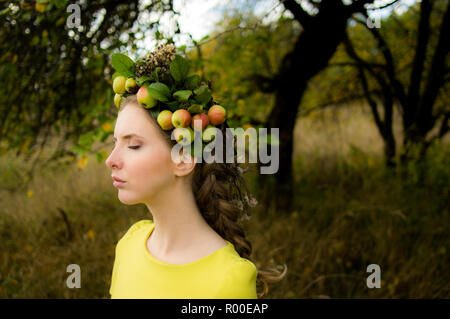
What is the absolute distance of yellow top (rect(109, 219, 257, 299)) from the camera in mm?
1125

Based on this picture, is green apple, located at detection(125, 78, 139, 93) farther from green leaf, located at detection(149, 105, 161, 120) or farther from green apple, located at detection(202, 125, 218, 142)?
green apple, located at detection(202, 125, 218, 142)

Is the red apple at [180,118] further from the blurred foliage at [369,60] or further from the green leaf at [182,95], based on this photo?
the blurred foliage at [369,60]

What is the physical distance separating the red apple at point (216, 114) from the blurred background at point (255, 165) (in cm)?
69

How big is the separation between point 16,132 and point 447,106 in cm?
517

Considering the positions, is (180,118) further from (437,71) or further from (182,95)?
(437,71)

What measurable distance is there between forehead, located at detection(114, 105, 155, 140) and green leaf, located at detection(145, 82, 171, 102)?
0.08 metres

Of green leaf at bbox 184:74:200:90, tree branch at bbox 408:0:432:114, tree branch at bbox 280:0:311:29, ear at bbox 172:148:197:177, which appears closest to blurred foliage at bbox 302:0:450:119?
tree branch at bbox 408:0:432:114

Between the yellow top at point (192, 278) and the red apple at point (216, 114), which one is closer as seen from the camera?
the yellow top at point (192, 278)

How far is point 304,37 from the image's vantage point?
10.3 ft

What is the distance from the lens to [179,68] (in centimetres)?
123

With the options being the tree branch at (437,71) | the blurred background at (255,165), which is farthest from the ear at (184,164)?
the tree branch at (437,71)

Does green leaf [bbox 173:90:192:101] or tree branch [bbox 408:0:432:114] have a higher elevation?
tree branch [bbox 408:0:432:114]

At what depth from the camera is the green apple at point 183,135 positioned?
3.90 feet
